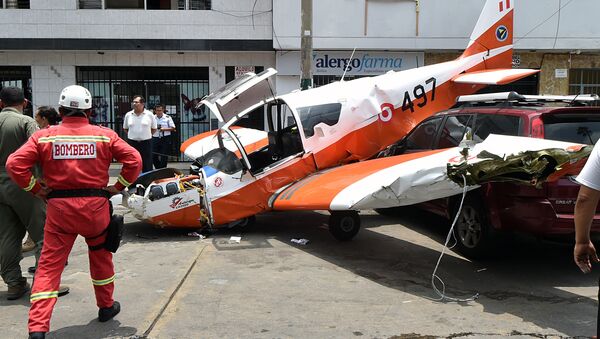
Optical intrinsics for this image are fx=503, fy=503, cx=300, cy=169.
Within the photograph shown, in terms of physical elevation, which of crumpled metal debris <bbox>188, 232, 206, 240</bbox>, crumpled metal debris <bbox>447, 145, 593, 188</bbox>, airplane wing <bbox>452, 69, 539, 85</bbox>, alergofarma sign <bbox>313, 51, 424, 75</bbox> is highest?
alergofarma sign <bbox>313, 51, 424, 75</bbox>

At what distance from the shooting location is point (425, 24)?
14516 mm

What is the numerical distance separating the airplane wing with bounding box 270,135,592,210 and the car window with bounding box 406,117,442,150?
118 cm


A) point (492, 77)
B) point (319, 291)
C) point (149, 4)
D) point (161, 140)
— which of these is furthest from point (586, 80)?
point (319, 291)

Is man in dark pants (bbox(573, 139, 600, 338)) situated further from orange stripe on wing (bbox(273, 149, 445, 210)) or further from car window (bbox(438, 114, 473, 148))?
car window (bbox(438, 114, 473, 148))

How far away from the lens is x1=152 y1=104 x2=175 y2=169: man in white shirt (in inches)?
471

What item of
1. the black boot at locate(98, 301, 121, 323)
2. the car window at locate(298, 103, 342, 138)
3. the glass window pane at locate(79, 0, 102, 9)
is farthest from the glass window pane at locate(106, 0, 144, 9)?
the black boot at locate(98, 301, 121, 323)

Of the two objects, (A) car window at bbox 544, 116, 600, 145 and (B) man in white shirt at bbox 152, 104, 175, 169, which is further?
(B) man in white shirt at bbox 152, 104, 175, 169

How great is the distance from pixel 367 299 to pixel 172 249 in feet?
9.29

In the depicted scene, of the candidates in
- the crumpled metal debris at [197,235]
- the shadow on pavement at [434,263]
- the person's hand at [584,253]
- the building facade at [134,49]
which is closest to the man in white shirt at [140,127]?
the shadow on pavement at [434,263]

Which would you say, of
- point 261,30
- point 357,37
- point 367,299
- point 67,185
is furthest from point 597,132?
point 261,30

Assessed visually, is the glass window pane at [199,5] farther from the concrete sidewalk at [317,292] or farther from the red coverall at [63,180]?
the red coverall at [63,180]

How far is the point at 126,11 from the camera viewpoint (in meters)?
14.6

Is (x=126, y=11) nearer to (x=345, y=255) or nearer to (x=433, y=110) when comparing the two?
(x=433, y=110)

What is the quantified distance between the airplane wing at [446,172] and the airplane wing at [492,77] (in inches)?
107
